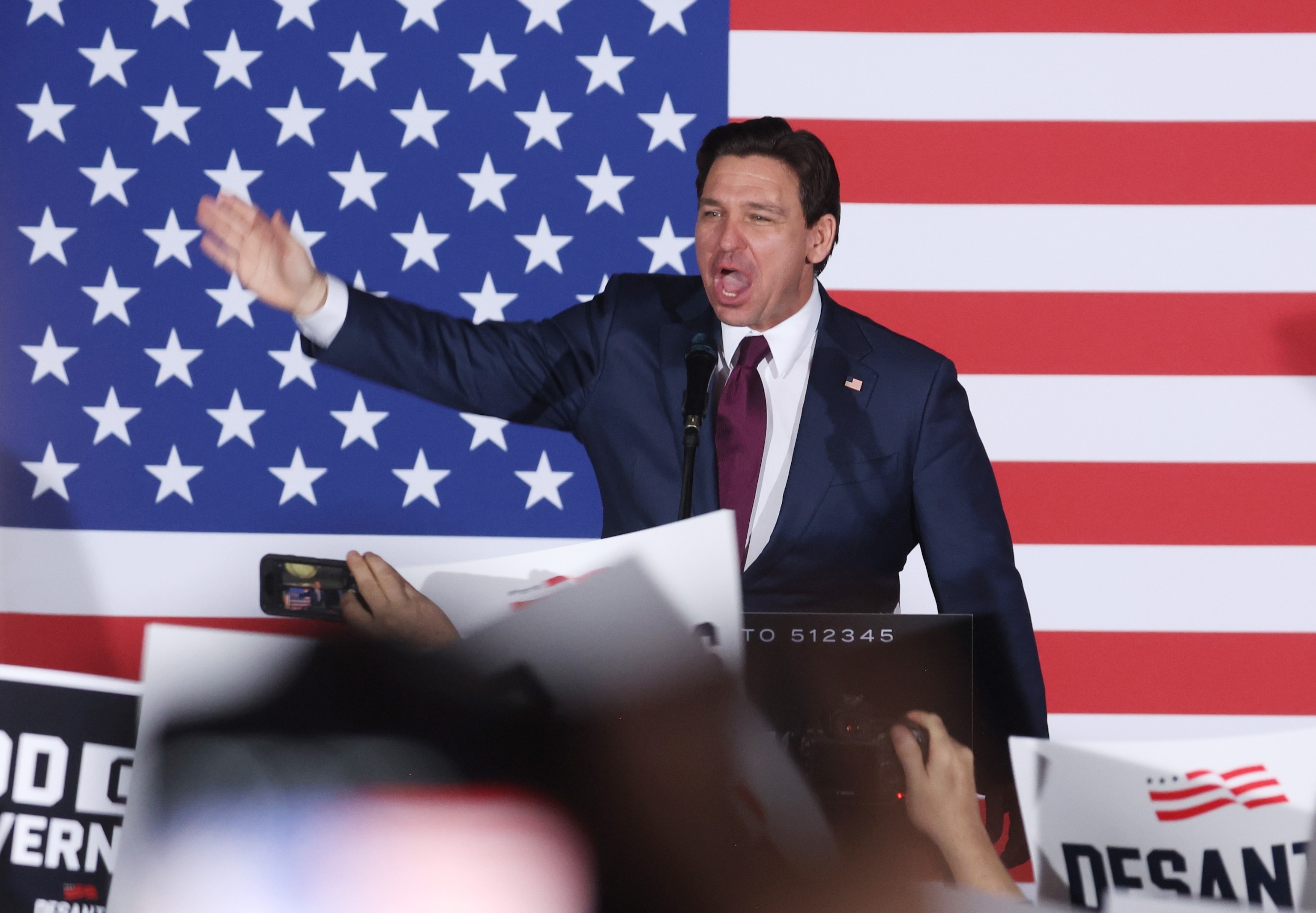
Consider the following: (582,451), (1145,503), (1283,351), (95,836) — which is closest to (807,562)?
(95,836)

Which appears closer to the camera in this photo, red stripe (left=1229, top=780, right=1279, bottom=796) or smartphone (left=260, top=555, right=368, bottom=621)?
red stripe (left=1229, top=780, right=1279, bottom=796)

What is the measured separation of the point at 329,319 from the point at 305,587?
1.65ft

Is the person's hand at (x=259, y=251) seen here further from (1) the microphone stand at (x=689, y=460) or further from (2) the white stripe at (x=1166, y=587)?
(2) the white stripe at (x=1166, y=587)

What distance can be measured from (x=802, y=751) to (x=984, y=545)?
587mm

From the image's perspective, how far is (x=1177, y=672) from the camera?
2.16 metres

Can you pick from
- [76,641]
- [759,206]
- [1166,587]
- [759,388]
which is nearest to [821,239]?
[759,206]

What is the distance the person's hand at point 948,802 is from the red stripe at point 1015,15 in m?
1.72

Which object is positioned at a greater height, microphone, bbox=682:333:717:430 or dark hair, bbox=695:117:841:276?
dark hair, bbox=695:117:841:276

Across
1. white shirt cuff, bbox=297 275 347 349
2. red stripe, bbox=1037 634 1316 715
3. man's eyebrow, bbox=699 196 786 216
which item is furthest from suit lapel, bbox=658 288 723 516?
red stripe, bbox=1037 634 1316 715

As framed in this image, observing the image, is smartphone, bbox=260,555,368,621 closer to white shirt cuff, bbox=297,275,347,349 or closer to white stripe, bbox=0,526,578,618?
white shirt cuff, bbox=297,275,347,349

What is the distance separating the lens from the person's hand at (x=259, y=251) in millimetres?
1175

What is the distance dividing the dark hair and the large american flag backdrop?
2.38 feet

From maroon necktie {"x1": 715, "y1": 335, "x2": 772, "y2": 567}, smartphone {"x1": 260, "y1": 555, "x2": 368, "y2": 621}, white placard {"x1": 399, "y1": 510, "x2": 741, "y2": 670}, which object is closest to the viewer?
white placard {"x1": 399, "y1": 510, "x2": 741, "y2": 670}

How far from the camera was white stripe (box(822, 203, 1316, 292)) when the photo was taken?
2.16 m
